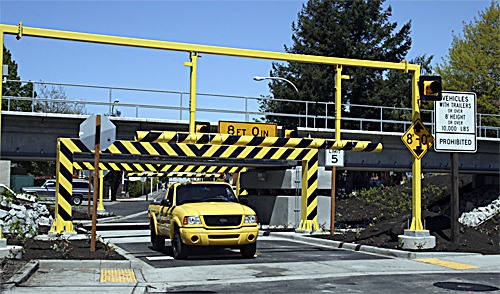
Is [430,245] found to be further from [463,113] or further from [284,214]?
[284,214]

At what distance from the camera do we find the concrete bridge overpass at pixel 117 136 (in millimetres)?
25922

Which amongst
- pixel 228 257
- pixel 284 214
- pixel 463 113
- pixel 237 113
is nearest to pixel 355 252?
pixel 228 257

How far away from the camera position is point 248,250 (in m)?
14.9

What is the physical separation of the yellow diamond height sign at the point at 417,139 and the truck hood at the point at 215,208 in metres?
4.56

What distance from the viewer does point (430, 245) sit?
1616 centimetres

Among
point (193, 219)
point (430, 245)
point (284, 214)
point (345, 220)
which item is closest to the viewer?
point (193, 219)

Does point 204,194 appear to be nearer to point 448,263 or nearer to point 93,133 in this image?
point 93,133

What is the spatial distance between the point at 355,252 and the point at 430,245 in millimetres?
1771

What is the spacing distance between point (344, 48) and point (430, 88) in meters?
38.5

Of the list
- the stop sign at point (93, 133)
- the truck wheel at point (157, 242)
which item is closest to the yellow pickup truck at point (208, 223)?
the truck wheel at point (157, 242)

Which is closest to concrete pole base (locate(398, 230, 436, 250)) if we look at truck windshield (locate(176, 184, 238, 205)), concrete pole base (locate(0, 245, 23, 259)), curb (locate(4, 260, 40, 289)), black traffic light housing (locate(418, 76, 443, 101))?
black traffic light housing (locate(418, 76, 443, 101))

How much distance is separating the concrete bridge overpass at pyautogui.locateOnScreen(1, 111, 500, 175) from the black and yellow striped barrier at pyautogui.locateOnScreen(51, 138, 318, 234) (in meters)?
4.79

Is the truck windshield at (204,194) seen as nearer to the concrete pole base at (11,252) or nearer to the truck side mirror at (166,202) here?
the truck side mirror at (166,202)

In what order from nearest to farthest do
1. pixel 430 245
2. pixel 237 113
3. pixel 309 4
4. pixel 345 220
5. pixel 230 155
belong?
pixel 430 245 → pixel 230 155 → pixel 237 113 → pixel 345 220 → pixel 309 4
